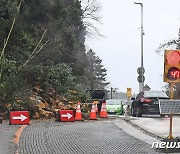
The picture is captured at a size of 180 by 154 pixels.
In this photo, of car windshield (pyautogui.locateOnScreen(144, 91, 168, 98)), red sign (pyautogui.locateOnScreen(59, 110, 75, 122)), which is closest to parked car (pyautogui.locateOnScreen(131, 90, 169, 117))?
car windshield (pyautogui.locateOnScreen(144, 91, 168, 98))

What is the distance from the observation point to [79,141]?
12367 mm

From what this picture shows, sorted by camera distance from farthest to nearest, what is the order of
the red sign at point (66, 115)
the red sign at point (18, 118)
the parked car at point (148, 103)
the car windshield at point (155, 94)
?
the car windshield at point (155, 94), the parked car at point (148, 103), the red sign at point (66, 115), the red sign at point (18, 118)

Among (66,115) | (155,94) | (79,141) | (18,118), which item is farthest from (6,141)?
(155,94)

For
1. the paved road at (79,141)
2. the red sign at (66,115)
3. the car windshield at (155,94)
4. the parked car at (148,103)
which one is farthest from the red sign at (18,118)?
the car windshield at (155,94)

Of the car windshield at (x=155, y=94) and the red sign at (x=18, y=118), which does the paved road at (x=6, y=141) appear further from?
the car windshield at (x=155, y=94)

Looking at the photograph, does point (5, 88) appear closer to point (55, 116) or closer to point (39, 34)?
point (55, 116)

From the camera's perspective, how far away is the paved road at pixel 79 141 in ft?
35.4

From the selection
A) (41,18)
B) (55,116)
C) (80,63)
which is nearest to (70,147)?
(55,116)

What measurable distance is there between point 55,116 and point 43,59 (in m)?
8.08

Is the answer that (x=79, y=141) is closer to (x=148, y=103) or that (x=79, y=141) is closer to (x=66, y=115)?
(x=66, y=115)

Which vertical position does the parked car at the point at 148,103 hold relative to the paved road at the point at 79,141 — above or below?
above

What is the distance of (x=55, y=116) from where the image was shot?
66.7 feet

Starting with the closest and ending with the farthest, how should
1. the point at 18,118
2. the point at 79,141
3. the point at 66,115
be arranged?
the point at 79,141, the point at 18,118, the point at 66,115

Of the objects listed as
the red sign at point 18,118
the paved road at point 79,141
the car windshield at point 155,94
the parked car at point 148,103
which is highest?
the car windshield at point 155,94
